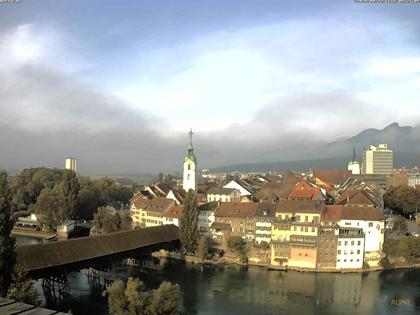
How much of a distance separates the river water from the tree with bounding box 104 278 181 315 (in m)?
6.43

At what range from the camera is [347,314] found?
30547 mm

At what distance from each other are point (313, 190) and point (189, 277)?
2063cm

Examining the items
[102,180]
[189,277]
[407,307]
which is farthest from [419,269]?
[102,180]

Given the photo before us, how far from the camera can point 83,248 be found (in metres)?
36.2

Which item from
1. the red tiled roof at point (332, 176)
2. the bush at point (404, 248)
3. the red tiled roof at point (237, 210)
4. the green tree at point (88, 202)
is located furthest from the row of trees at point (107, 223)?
the red tiled roof at point (332, 176)

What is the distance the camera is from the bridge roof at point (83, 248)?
31919 mm

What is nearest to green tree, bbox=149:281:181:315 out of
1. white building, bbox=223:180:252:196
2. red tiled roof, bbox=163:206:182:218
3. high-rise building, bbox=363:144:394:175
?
red tiled roof, bbox=163:206:182:218

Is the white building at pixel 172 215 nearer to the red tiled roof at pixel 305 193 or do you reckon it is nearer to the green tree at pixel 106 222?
the green tree at pixel 106 222

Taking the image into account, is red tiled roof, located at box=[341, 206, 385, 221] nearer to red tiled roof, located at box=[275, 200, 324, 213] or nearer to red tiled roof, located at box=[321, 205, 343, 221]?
red tiled roof, located at box=[321, 205, 343, 221]

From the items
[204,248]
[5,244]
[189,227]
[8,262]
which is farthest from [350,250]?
[5,244]

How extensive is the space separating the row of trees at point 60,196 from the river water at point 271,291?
19.5 metres

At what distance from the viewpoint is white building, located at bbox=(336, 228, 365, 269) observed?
139 feet

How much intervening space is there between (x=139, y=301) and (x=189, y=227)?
23.5 meters

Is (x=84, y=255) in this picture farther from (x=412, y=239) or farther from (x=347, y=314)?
(x=412, y=239)
